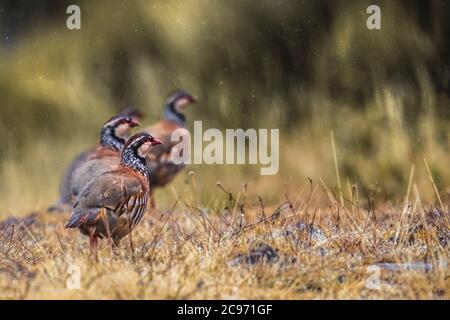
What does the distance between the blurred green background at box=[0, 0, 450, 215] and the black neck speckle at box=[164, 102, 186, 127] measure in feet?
1.88

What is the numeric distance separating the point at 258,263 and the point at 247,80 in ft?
22.1

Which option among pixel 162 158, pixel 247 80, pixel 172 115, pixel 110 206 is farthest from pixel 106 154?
pixel 247 80

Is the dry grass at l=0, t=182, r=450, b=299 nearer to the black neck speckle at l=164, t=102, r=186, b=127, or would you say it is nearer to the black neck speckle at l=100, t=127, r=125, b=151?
the black neck speckle at l=100, t=127, r=125, b=151

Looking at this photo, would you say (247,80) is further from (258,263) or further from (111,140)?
(258,263)

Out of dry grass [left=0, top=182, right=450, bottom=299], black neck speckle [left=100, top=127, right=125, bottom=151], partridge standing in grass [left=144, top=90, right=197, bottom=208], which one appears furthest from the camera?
partridge standing in grass [left=144, top=90, right=197, bottom=208]

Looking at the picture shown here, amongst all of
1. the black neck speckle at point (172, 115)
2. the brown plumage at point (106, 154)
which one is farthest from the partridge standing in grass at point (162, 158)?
the brown plumage at point (106, 154)

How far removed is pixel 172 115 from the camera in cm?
1027

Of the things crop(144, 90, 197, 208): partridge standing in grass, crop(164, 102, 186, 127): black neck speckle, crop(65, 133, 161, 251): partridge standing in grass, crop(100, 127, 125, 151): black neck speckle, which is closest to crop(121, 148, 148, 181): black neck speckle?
crop(65, 133, 161, 251): partridge standing in grass

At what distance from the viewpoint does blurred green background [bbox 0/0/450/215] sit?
34.6 feet

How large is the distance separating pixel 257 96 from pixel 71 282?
691cm

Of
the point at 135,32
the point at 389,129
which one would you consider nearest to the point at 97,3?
the point at 135,32

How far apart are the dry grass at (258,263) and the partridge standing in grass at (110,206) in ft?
0.44

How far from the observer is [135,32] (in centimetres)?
1201
